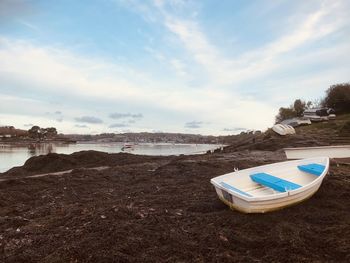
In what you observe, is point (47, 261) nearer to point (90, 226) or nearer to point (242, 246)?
point (90, 226)

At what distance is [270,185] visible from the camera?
9.22 m

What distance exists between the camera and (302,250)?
6.16 meters

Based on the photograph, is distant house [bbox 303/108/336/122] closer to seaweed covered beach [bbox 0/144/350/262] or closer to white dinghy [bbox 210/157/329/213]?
seaweed covered beach [bbox 0/144/350/262]

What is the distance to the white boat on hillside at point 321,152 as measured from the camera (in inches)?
701

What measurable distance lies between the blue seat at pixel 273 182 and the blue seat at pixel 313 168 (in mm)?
1246

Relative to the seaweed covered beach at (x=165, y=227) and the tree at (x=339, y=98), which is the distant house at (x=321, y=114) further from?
the seaweed covered beach at (x=165, y=227)

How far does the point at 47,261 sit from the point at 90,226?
5.09 ft

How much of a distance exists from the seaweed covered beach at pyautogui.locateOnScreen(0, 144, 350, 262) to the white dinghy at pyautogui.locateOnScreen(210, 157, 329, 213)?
242 mm

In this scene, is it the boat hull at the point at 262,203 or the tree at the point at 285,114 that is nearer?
the boat hull at the point at 262,203

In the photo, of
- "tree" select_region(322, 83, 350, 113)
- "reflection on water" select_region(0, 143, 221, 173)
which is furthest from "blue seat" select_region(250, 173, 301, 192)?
"tree" select_region(322, 83, 350, 113)

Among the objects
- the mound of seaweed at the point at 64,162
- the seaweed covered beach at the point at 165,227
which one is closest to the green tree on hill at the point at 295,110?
the mound of seaweed at the point at 64,162

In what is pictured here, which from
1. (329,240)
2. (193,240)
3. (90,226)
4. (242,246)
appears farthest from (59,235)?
(329,240)

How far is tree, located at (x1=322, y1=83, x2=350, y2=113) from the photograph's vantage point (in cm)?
5207

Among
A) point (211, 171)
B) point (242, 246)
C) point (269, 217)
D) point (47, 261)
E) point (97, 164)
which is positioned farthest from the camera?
point (97, 164)
